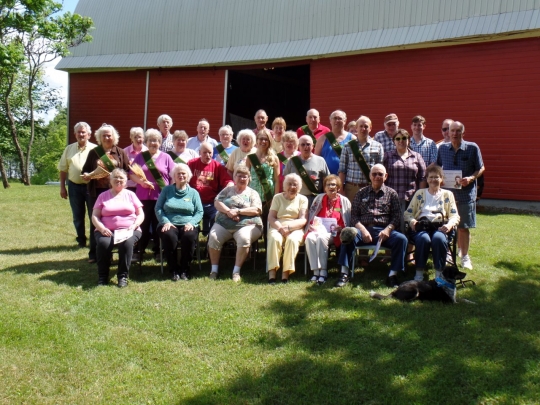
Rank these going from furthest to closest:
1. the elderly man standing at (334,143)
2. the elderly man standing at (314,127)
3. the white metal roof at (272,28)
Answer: the white metal roof at (272,28)
the elderly man standing at (314,127)
the elderly man standing at (334,143)

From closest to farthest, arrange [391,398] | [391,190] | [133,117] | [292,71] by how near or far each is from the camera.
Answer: [391,398]
[391,190]
[133,117]
[292,71]

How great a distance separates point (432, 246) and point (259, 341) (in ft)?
7.23

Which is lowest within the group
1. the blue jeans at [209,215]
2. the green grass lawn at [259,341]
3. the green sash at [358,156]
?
the green grass lawn at [259,341]

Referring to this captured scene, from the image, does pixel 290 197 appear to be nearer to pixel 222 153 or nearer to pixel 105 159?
pixel 222 153

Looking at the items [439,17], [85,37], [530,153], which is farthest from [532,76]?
[85,37]

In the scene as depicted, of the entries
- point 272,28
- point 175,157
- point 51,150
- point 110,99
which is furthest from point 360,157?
point 51,150

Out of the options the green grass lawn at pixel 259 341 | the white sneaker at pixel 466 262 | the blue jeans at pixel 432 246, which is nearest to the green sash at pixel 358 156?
the blue jeans at pixel 432 246

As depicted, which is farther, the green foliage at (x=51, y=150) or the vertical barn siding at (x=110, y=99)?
the green foliage at (x=51, y=150)

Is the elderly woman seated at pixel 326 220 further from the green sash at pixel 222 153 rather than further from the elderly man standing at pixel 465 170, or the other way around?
the green sash at pixel 222 153

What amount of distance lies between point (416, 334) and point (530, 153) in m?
7.74

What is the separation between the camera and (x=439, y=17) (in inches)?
Answer: 448

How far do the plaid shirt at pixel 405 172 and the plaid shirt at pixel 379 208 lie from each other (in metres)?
0.29

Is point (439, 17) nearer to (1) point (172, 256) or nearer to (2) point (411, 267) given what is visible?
(2) point (411, 267)

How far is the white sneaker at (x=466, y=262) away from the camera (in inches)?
241
